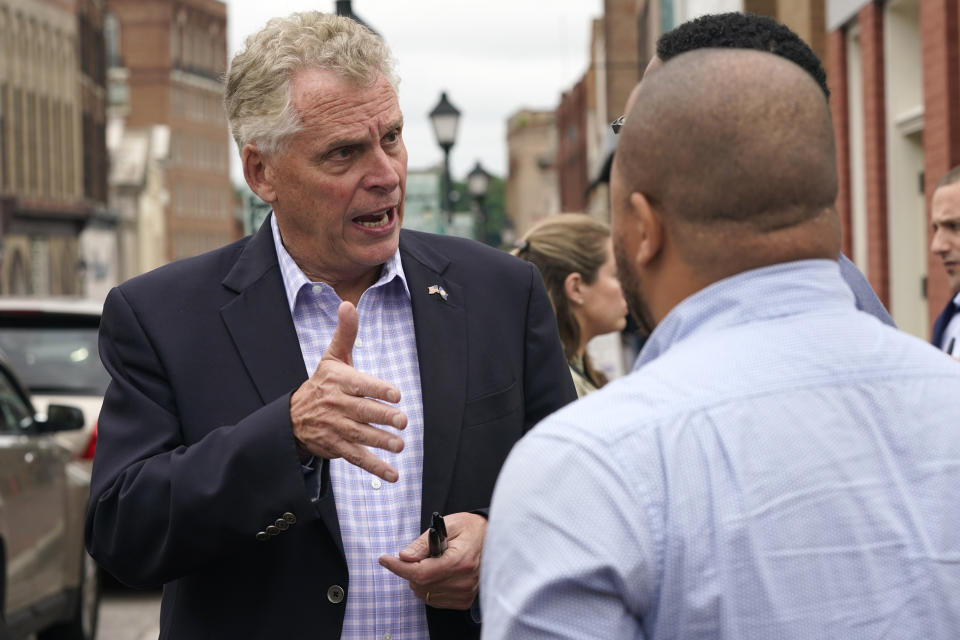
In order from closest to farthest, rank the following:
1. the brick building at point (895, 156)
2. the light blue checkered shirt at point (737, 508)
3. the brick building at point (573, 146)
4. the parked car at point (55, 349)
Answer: the light blue checkered shirt at point (737, 508) < the parked car at point (55, 349) < the brick building at point (895, 156) < the brick building at point (573, 146)

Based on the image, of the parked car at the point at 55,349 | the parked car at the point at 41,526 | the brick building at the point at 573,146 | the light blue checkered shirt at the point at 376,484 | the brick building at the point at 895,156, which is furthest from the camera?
the brick building at the point at 573,146

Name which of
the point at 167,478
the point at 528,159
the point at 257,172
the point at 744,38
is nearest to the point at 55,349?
the point at 257,172

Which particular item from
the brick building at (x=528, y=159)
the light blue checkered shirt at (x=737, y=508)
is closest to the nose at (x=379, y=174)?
the light blue checkered shirt at (x=737, y=508)

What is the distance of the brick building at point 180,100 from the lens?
3666 inches

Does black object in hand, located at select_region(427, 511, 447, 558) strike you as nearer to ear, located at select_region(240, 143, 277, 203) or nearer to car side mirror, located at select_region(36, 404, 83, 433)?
ear, located at select_region(240, 143, 277, 203)

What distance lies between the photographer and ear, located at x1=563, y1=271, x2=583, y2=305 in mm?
4809

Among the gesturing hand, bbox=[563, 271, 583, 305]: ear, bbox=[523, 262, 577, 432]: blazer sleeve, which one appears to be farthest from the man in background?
the gesturing hand

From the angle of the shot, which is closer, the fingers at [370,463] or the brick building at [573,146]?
the fingers at [370,463]

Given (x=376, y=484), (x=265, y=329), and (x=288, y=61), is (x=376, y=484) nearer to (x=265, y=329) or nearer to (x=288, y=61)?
(x=265, y=329)

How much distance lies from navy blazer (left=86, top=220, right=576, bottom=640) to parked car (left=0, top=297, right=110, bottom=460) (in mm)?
6485

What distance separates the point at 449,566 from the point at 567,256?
7.57 ft

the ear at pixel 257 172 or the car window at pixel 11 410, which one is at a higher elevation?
the ear at pixel 257 172

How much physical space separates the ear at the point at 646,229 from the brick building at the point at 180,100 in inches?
3500

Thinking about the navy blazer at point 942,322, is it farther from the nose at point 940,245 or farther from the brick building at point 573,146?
the brick building at point 573,146
